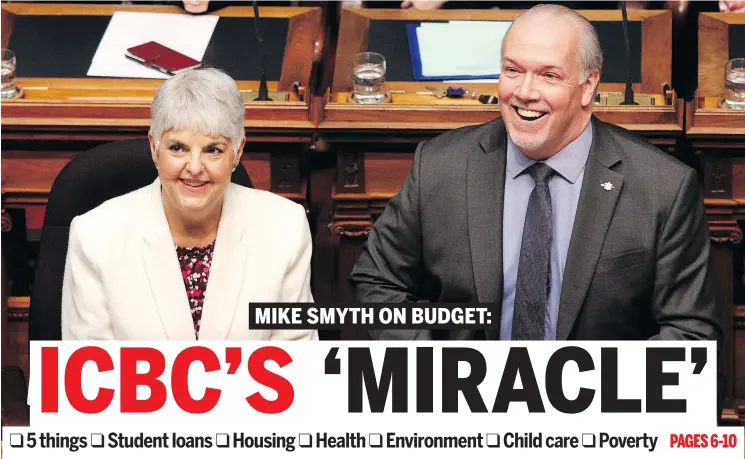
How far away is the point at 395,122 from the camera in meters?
4.03

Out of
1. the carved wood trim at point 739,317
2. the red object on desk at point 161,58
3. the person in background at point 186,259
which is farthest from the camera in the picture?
the red object on desk at point 161,58

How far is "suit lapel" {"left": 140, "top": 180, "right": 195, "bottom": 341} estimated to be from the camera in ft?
9.72

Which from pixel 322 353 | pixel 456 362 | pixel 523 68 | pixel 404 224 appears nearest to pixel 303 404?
pixel 322 353

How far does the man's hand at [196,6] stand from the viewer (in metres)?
4.54

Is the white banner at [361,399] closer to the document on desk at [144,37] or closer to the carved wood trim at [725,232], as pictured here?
the carved wood trim at [725,232]

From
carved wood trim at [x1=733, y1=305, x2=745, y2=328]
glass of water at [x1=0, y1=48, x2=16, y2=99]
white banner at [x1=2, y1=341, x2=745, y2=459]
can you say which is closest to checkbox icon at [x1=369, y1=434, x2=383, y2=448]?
white banner at [x1=2, y1=341, x2=745, y2=459]

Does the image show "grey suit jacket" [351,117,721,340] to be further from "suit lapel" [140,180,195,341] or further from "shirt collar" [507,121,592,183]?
"suit lapel" [140,180,195,341]

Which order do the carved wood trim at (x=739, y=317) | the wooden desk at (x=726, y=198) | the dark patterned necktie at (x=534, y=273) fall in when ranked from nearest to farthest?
the dark patterned necktie at (x=534, y=273) → the wooden desk at (x=726, y=198) → the carved wood trim at (x=739, y=317)

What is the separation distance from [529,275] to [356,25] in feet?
5.41

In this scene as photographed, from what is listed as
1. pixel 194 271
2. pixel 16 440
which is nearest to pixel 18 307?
pixel 194 271

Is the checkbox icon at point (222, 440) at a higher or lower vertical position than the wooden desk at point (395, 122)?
lower

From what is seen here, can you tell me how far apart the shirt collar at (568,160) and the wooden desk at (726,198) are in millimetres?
975

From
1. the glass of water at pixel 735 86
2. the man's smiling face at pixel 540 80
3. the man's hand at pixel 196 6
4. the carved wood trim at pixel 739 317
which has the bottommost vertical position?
Answer: the carved wood trim at pixel 739 317

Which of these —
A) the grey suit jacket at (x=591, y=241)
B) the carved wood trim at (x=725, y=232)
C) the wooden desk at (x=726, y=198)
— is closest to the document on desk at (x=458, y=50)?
the wooden desk at (x=726, y=198)
